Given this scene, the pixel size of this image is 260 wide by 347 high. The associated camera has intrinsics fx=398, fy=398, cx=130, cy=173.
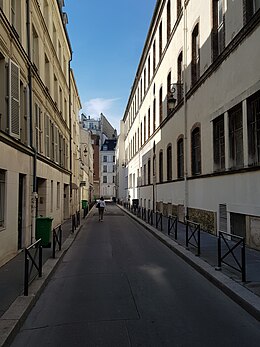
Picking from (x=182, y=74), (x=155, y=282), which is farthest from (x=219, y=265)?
(x=182, y=74)

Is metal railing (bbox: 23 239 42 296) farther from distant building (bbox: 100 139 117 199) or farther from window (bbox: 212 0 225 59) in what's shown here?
distant building (bbox: 100 139 117 199)

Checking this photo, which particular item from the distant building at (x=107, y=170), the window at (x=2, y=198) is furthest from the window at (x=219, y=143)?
the distant building at (x=107, y=170)

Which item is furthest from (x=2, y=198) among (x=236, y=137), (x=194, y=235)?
(x=236, y=137)

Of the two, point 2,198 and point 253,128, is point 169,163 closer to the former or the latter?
point 253,128

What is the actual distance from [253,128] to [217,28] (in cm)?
543

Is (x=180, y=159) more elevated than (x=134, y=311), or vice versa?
(x=180, y=159)

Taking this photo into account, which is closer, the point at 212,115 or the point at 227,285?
the point at 227,285

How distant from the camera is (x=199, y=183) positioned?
667 inches

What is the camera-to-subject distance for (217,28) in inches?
588

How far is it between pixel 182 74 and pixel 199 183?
6.86 metres

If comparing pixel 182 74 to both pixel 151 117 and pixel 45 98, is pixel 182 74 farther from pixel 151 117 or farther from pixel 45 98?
pixel 151 117

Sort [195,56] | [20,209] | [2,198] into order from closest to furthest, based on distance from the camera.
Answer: [2,198], [20,209], [195,56]

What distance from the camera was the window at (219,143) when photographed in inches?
565

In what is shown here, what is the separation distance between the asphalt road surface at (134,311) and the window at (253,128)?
377cm
